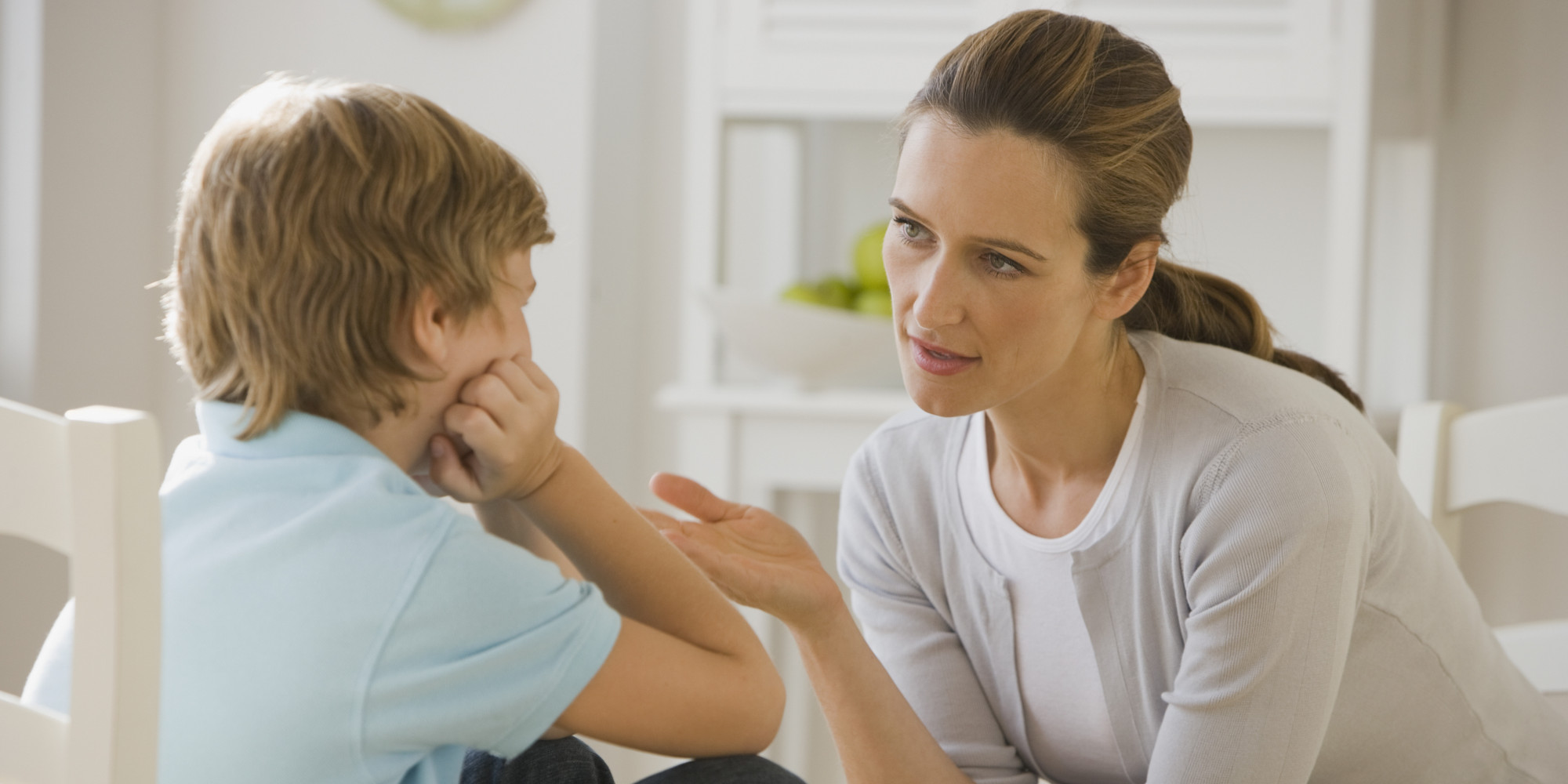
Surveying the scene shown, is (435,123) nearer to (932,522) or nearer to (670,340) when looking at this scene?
(932,522)

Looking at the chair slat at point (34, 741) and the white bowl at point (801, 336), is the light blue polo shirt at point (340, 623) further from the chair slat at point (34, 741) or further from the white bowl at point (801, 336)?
the white bowl at point (801, 336)

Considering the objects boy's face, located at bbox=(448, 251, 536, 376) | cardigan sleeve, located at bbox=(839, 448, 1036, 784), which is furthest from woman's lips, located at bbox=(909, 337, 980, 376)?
boy's face, located at bbox=(448, 251, 536, 376)

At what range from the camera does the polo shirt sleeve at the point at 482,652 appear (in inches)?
26.7

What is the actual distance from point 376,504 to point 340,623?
6cm

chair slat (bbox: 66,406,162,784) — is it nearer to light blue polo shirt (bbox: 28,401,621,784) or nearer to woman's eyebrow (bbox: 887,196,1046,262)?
light blue polo shirt (bbox: 28,401,621,784)

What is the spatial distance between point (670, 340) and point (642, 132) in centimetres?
35

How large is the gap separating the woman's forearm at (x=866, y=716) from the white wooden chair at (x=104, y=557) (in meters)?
0.53

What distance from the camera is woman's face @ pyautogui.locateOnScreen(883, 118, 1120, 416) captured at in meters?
0.96

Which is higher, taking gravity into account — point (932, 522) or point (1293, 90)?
point (1293, 90)

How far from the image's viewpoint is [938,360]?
101cm

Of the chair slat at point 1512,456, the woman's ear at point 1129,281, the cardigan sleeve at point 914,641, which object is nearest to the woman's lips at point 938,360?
the woman's ear at point 1129,281

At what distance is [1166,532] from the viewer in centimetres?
101

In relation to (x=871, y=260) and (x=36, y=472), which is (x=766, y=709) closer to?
(x=36, y=472)

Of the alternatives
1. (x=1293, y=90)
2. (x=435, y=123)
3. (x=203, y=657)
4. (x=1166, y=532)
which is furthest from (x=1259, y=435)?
(x=1293, y=90)
